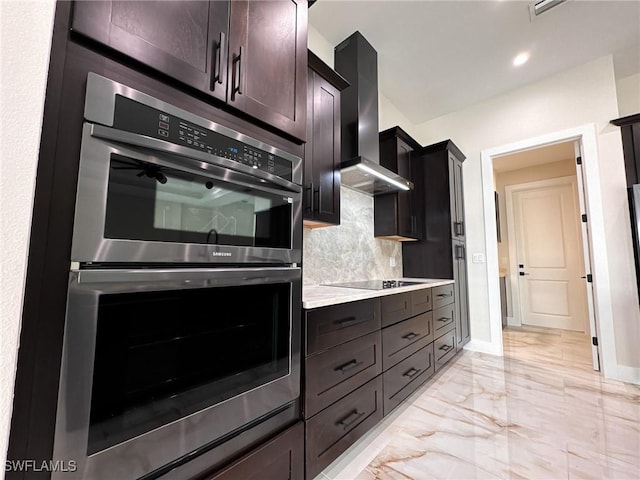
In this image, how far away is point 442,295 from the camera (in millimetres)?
2602

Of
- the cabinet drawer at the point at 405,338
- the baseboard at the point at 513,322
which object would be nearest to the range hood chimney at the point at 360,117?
the cabinet drawer at the point at 405,338

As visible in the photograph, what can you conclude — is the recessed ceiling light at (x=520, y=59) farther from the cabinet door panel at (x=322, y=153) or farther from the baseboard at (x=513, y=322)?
the baseboard at (x=513, y=322)

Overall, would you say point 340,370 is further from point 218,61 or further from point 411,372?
point 218,61

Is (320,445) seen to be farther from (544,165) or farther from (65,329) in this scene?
(544,165)

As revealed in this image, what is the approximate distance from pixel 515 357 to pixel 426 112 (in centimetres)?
333

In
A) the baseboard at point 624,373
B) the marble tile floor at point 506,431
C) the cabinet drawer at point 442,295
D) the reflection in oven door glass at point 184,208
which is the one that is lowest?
the marble tile floor at point 506,431

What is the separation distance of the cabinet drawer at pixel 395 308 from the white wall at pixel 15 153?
5.02 ft

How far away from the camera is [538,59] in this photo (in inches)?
109

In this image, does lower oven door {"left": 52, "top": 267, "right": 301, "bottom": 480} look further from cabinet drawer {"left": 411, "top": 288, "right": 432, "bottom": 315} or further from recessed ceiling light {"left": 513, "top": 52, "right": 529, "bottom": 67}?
recessed ceiling light {"left": 513, "top": 52, "right": 529, "bottom": 67}

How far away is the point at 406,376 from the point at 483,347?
76.3 inches

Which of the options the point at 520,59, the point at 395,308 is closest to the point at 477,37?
the point at 520,59

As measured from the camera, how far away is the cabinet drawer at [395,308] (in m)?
1.69

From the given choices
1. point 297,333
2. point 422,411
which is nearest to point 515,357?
point 422,411

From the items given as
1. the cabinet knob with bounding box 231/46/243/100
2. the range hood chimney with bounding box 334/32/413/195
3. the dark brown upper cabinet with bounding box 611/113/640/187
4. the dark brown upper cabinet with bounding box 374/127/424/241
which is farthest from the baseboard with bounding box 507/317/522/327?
the cabinet knob with bounding box 231/46/243/100
